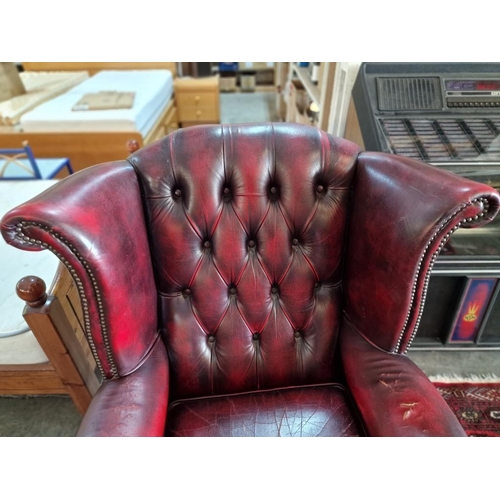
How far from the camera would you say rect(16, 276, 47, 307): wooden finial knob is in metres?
0.91

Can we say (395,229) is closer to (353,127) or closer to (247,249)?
(247,249)

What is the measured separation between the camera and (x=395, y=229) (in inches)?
30.2

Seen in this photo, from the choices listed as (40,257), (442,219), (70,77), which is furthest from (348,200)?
(70,77)

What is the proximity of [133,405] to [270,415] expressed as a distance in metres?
0.35

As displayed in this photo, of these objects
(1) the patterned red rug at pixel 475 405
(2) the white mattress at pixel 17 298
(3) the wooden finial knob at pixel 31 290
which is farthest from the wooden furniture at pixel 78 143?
(1) the patterned red rug at pixel 475 405

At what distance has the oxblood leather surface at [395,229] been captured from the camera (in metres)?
0.70

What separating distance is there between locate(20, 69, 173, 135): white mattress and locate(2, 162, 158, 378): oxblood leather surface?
1.93 m

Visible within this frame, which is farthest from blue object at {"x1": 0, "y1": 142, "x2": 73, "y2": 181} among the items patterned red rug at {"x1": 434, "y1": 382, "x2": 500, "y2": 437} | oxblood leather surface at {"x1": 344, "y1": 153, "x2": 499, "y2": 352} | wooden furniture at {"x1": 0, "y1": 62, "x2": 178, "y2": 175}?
patterned red rug at {"x1": 434, "y1": 382, "x2": 500, "y2": 437}

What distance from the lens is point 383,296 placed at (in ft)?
2.71

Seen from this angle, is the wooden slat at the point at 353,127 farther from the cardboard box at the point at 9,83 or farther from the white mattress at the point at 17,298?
the cardboard box at the point at 9,83

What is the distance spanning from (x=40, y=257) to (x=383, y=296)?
1237 millimetres

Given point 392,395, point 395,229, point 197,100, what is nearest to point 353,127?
point 395,229
